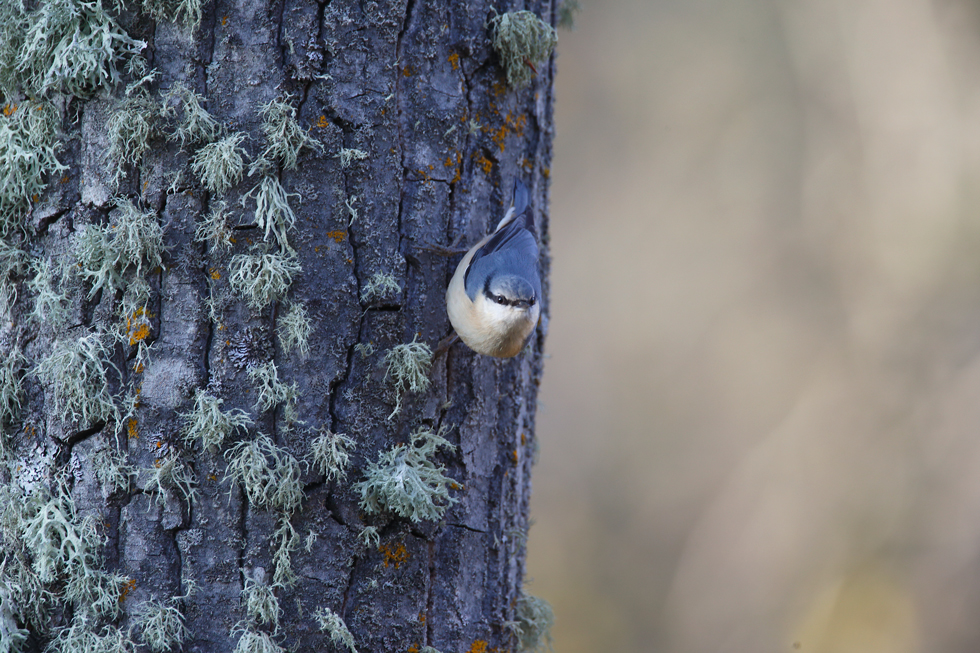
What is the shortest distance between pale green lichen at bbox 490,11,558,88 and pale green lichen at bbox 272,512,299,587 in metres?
1.21

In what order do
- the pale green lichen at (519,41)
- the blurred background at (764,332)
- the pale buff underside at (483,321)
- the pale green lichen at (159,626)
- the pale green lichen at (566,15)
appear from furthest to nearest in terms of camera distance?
1. the blurred background at (764,332)
2. the pale green lichen at (566,15)
3. the pale green lichen at (519,41)
4. the pale buff underside at (483,321)
5. the pale green lichen at (159,626)

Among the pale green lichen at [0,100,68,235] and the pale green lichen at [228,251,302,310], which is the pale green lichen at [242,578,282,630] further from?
the pale green lichen at [0,100,68,235]

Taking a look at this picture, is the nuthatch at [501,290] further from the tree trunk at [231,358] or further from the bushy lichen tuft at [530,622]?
the bushy lichen tuft at [530,622]

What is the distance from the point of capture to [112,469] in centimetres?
152

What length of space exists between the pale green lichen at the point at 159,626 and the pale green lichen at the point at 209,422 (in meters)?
0.34

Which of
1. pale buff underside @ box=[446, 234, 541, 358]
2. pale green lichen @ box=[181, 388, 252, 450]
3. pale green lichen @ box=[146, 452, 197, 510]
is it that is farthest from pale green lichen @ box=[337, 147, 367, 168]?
pale green lichen @ box=[146, 452, 197, 510]

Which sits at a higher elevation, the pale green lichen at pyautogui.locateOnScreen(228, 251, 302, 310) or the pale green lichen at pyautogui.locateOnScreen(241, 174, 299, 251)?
the pale green lichen at pyautogui.locateOnScreen(241, 174, 299, 251)

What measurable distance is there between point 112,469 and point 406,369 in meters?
0.65

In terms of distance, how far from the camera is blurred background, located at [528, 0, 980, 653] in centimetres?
534

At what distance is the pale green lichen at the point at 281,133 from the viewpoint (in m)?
1.56

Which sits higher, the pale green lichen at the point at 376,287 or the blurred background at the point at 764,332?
the blurred background at the point at 764,332

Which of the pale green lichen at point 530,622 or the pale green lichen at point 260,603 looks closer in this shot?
the pale green lichen at point 260,603

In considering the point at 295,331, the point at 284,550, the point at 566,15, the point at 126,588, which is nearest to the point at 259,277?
the point at 295,331

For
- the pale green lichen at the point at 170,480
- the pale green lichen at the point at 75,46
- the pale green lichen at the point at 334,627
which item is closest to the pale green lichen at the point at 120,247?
the pale green lichen at the point at 75,46
